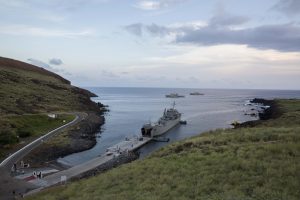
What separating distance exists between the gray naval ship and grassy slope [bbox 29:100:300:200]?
183ft

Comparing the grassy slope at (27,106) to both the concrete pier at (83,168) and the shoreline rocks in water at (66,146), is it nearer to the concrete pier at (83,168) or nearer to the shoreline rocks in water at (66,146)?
the shoreline rocks in water at (66,146)

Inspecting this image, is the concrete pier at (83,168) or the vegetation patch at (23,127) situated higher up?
the vegetation patch at (23,127)

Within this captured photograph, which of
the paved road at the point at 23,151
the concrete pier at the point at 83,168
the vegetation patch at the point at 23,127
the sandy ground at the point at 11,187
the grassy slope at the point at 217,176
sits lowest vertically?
the concrete pier at the point at 83,168

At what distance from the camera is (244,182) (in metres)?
17.6

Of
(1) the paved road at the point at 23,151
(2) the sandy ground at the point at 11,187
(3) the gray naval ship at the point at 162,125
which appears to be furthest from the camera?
(3) the gray naval ship at the point at 162,125

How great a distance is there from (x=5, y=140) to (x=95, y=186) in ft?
Result: 126

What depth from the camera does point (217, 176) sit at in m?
19.4

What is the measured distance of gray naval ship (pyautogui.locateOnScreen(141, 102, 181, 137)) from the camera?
278 ft

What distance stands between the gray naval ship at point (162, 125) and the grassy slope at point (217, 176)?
5576 cm

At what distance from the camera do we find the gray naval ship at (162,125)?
8460 cm

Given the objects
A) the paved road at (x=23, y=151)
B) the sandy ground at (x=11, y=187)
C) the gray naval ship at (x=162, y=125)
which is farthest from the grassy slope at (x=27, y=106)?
the gray naval ship at (x=162, y=125)

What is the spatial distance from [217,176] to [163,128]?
2904 inches

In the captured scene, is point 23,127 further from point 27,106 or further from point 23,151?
point 27,106

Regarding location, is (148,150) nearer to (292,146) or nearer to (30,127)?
(30,127)
